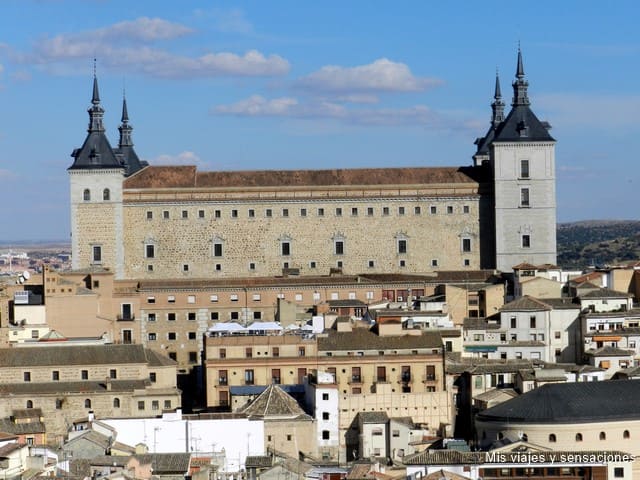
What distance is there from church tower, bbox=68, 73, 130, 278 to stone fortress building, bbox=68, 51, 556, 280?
0.05m

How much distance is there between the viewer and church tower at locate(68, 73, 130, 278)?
276 feet

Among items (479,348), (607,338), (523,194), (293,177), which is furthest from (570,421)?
(293,177)

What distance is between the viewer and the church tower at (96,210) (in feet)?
276

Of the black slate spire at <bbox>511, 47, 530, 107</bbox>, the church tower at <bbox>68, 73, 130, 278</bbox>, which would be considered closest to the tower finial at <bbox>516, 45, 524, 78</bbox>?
the black slate spire at <bbox>511, 47, 530, 107</bbox>

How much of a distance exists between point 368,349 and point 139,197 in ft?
81.1

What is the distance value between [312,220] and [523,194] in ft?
33.8

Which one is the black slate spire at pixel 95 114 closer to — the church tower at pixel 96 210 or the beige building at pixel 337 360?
the church tower at pixel 96 210

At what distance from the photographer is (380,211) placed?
282ft

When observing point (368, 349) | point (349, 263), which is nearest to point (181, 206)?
point (349, 263)

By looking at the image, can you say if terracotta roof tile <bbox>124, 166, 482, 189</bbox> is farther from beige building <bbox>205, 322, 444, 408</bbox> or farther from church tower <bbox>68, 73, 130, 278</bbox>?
beige building <bbox>205, 322, 444, 408</bbox>

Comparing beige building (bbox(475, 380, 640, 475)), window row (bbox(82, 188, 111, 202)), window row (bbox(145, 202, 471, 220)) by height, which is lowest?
beige building (bbox(475, 380, 640, 475))

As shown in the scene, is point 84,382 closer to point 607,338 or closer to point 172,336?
point 172,336

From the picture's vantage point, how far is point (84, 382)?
62.4 m

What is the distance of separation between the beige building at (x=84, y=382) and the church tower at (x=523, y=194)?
80.7 ft
